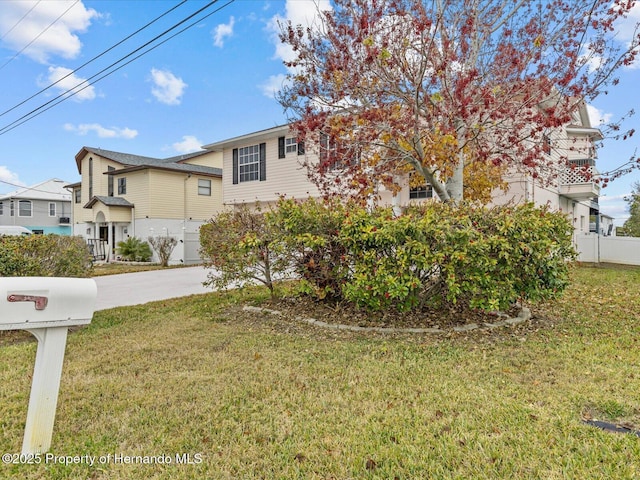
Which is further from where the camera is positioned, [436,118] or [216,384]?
[436,118]

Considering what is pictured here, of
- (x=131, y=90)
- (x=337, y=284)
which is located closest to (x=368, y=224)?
(x=337, y=284)

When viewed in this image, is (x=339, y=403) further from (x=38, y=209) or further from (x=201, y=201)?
(x=38, y=209)

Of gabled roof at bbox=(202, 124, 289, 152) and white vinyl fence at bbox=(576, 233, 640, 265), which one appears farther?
gabled roof at bbox=(202, 124, 289, 152)

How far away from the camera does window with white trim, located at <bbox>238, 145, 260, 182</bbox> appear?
58.1 ft

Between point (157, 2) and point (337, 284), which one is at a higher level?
point (157, 2)

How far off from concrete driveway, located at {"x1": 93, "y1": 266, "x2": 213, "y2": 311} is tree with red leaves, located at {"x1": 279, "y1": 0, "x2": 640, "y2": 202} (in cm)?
521

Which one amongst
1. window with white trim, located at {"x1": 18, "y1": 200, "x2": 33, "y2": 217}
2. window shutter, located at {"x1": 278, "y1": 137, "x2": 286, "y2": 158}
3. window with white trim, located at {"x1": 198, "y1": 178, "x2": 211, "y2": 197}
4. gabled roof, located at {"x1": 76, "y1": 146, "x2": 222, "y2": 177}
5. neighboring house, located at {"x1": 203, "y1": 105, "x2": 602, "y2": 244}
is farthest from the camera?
window with white trim, located at {"x1": 18, "y1": 200, "x2": 33, "y2": 217}

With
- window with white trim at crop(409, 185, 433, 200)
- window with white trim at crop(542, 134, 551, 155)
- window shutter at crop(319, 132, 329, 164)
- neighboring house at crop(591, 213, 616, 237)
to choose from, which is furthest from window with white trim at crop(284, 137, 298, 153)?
neighboring house at crop(591, 213, 616, 237)

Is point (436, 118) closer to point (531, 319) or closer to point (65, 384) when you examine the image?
point (531, 319)

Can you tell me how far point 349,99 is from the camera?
767 centimetres

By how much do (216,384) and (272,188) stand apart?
14060mm

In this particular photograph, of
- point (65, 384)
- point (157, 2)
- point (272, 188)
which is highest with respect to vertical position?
point (157, 2)

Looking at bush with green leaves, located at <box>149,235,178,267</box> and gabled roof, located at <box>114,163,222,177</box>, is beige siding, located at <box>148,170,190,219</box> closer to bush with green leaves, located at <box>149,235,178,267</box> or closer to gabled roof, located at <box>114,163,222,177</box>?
gabled roof, located at <box>114,163,222,177</box>

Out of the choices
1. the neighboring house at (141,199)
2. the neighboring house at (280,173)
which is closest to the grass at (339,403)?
the neighboring house at (280,173)
